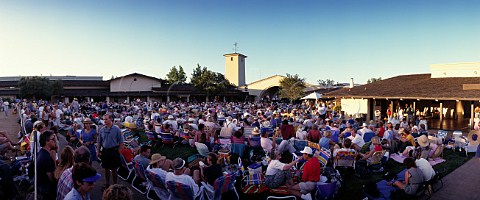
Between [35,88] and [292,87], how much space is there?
33912 millimetres

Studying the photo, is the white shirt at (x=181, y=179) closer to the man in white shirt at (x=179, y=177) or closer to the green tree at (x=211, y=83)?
the man in white shirt at (x=179, y=177)

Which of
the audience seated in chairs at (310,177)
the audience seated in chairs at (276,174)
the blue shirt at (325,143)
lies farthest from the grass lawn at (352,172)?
the audience seated in chairs at (310,177)

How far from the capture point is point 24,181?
638 cm

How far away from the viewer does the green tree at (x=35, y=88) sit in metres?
39.9

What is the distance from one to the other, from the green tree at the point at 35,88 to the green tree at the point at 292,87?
31721mm

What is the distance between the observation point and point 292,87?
3494 cm

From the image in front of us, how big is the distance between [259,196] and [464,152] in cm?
805

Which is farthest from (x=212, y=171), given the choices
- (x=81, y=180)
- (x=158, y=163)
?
(x=81, y=180)

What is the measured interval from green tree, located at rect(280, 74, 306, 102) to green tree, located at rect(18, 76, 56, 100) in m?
31.7

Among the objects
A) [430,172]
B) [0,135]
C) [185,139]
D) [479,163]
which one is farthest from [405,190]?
[0,135]

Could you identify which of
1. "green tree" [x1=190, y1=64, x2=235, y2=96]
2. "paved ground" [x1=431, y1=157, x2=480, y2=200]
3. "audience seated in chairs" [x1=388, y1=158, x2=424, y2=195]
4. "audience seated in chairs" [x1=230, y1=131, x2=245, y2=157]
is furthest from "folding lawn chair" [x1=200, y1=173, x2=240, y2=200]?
"green tree" [x1=190, y1=64, x2=235, y2=96]

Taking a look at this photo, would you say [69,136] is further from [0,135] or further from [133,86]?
[133,86]

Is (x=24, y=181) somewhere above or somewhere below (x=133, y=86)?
below

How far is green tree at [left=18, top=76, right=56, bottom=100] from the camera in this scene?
3994 cm
